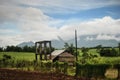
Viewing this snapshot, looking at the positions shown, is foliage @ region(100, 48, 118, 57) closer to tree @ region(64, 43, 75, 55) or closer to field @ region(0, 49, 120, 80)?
tree @ region(64, 43, 75, 55)

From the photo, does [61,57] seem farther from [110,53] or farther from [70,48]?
[70,48]

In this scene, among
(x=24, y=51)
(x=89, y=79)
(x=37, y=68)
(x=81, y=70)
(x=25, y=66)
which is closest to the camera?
(x=89, y=79)

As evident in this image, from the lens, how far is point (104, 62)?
3403 centimetres

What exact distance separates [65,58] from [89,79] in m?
42.0

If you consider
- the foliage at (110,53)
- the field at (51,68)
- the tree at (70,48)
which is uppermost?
the tree at (70,48)

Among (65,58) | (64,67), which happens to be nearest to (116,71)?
(64,67)

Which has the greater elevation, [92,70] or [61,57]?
[61,57]

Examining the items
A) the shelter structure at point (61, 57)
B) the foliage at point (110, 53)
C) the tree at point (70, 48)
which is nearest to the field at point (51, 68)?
the shelter structure at point (61, 57)

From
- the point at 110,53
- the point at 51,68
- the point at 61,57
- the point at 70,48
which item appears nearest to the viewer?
the point at 51,68

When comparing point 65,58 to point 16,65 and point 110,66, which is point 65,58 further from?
point 110,66

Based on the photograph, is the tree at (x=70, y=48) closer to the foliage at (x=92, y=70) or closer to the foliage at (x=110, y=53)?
the foliage at (x=110, y=53)

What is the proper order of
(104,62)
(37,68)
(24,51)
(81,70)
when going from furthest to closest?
(24,51) → (37,68) → (81,70) → (104,62)

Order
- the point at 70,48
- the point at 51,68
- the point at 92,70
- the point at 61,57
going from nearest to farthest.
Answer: the point at 92,70
the point at 51,68
the point at 61,57
the point at 70,48

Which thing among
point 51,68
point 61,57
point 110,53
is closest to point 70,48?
point 110,53
